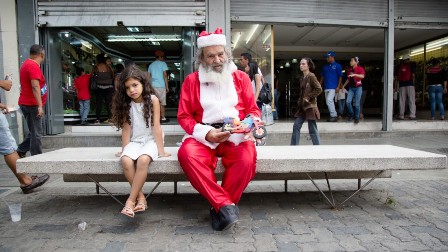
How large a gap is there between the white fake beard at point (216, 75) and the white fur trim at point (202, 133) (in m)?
0.48

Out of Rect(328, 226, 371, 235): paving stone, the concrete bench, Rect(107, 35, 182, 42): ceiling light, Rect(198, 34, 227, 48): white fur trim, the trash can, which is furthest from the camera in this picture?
Rect(107, 35, 182, 42): ceiling light

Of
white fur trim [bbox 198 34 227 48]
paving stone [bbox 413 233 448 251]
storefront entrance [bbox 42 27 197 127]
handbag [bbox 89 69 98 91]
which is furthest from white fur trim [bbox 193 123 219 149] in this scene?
handbag [bbox 89 69 98 91]

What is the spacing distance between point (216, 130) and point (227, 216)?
786 mm

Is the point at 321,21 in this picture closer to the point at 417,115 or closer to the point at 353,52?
the point at 417,115

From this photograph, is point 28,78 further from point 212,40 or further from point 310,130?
point 310,130

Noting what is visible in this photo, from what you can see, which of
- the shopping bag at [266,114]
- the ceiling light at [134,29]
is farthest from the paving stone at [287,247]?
the ceiling light at [134,29]

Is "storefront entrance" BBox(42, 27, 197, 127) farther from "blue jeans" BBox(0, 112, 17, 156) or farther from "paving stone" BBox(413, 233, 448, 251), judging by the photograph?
"paving stone" BBox(413, 233, 448, 251)

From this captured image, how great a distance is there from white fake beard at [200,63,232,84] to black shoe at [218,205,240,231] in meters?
1.25

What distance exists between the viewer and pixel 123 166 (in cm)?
323

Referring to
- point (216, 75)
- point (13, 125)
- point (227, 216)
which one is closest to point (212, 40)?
point (216, 75)

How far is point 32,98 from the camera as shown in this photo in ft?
16.7

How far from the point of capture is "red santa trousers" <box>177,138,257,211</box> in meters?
3.03

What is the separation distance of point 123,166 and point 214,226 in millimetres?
997

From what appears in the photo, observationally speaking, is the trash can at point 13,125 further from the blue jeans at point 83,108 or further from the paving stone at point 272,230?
the paving stone at point 272,230
